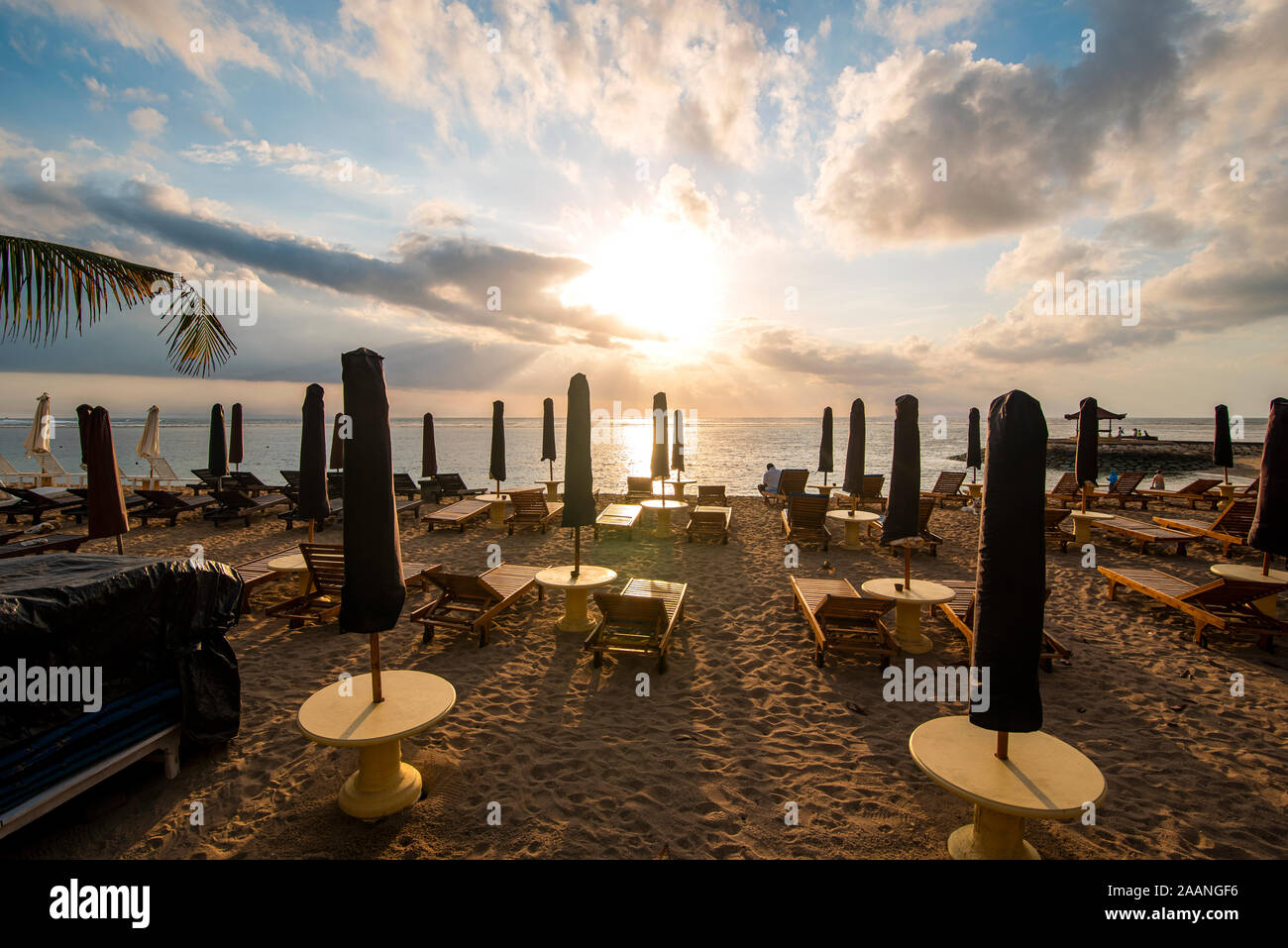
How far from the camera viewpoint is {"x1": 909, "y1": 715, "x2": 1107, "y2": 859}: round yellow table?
3.04 meters

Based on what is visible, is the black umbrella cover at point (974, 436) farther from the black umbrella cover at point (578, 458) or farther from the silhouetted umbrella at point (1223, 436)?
the black umbrella cover at point (578, 458)

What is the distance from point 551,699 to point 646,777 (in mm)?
1663

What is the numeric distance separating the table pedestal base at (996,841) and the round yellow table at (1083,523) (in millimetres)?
11235

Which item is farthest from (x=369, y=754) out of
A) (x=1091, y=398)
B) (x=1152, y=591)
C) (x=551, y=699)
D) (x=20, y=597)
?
(x=1091, y=398)

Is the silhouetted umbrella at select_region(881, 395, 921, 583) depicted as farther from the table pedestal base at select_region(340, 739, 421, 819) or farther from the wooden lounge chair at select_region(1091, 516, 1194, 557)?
the wooden lounge chair at select_region(1091, 516, 1194, 557)

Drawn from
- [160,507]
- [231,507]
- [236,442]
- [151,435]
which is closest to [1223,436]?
[231,507]

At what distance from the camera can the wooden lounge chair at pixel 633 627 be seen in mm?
6496

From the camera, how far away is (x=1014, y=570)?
10.4 ft

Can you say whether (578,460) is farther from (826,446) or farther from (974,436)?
(974,436)

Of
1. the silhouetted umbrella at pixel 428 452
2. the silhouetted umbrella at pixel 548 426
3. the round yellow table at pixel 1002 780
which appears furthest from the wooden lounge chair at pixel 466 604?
the silhouetted umbrella at pixel 428 452

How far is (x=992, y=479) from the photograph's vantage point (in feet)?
10.6

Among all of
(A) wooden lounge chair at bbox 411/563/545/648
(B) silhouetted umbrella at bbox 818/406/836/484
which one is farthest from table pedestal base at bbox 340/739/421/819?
(B) silhouetted umbrella at bbox 818/406/836/484

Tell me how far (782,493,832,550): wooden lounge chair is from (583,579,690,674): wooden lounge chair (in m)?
6.22
